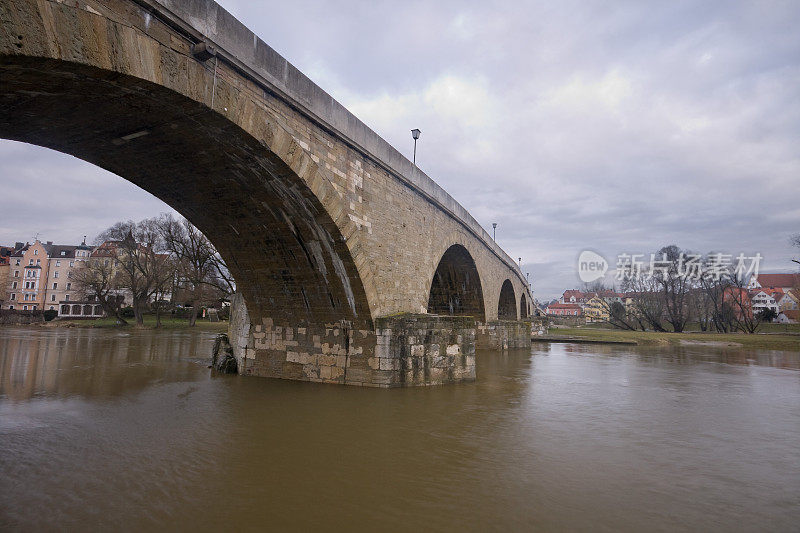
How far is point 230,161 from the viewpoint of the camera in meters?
7.43

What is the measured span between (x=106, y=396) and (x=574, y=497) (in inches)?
353

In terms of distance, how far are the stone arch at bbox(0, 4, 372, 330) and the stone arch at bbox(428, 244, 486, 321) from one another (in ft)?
30.1

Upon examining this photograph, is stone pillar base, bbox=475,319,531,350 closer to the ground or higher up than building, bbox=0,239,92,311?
closer to the ground

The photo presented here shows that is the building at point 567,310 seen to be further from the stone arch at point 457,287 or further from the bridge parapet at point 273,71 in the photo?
the bridge parapet at point 273,71

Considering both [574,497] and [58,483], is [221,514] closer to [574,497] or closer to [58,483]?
[58,483]

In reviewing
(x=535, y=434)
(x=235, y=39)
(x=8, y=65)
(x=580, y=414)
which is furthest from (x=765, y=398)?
(x=8, y=65)

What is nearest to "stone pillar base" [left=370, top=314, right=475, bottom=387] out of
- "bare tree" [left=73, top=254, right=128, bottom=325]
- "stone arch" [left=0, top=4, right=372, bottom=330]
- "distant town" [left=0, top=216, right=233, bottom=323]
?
"stone arch" [left=0, top=4, right=372, bottom=330]

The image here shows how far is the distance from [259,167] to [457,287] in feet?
49.5

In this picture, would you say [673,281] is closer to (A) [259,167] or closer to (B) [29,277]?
(A) [259,167]

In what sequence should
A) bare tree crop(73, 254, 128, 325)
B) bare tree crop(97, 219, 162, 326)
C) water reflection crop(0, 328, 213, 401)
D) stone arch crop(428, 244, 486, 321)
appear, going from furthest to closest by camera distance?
1. bare tree crop(73, 254, 128, 325)
2. bare tree crop(97, 219, 162, 326)
3. stone arch crop(428, 244, 486, 321)
4. water reflection crop(0, 328, 213, 401)

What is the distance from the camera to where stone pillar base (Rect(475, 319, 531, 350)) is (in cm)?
2269

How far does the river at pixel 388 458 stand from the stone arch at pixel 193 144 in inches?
101

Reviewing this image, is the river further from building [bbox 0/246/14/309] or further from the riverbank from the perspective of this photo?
building [bbox 0/246/14/309]

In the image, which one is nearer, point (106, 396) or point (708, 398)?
point (106, 396)
